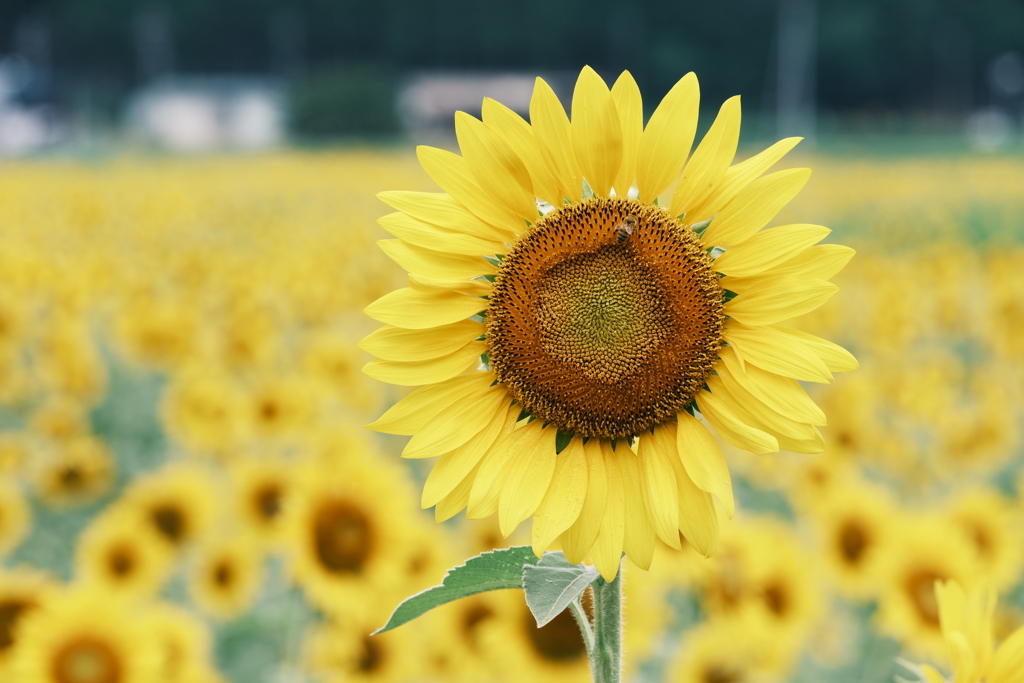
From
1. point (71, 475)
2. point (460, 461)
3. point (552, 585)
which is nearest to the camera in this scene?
point (552, 585)

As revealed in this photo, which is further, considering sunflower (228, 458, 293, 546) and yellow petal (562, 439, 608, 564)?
sunflower (228, 458, 293, 546)

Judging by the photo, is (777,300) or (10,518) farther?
(10,518)

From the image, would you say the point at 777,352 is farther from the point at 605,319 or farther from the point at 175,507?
the point at 175,507

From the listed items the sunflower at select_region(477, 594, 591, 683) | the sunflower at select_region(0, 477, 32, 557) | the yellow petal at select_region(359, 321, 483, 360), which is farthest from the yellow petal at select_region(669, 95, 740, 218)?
the sunflower at select_region(0, 477, 32, 557)

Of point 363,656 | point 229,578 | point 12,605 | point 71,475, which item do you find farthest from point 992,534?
point 71,475

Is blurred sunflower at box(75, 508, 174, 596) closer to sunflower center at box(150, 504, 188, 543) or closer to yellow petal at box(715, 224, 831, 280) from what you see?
sunflower center at box(150, 504, 188, 543)

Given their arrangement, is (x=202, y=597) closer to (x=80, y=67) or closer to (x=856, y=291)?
(x=856, y=291)
